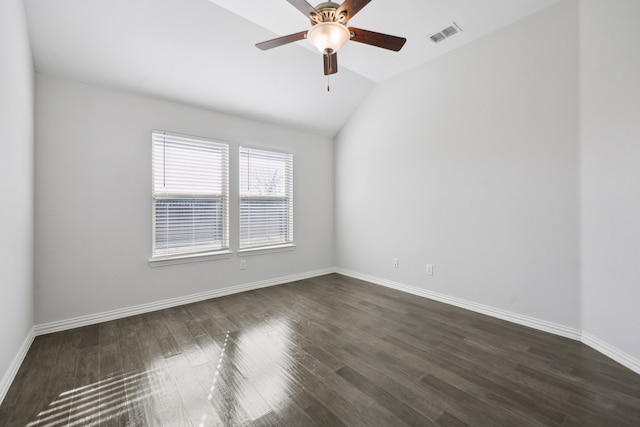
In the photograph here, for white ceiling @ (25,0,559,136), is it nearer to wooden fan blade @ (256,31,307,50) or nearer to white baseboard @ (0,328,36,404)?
wooden fan blade @ (256,31,307,50)

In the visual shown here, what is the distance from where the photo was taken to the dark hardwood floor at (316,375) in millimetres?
1589

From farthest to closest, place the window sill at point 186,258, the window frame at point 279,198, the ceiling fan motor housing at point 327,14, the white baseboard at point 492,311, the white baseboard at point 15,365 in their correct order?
the window frame at point 279,198 < the window sill at point 186,258 < the white baseboard at point 492,311 < the ceiling fan motor housing at point 327,14 < the white baseboard at point 15,365

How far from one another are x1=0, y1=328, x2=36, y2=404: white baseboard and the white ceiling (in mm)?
2495

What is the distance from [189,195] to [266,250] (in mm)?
1372

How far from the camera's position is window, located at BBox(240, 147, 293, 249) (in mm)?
4039

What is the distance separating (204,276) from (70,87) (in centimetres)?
249

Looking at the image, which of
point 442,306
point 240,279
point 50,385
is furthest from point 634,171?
point 50,385

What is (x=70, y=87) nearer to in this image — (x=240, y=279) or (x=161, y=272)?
(x=161, y=272)

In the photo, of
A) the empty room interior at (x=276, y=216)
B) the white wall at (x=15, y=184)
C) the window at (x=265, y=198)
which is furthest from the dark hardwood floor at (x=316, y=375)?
the window at (x=265, y=198)

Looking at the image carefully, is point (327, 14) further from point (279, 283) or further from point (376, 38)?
point (279, 283)

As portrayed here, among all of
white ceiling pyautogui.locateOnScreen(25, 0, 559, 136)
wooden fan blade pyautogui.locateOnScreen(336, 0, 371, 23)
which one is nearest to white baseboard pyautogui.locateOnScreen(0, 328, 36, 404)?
white ceiling pyautogui.locateOnScreen(25, 0, 559, 136)

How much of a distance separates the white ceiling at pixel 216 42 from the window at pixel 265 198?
80 centimetres

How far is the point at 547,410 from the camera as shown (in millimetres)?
1616

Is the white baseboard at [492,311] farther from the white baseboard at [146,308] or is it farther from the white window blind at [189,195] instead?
the white window blind at [189,195]
